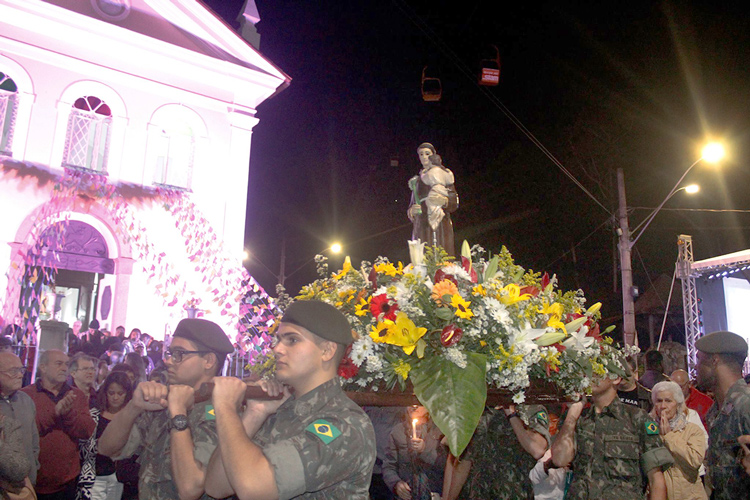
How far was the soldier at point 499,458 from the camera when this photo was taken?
11.9ft

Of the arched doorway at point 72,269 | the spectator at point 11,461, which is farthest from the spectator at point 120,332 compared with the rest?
the spectator at point 11,461

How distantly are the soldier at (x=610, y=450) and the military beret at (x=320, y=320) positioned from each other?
6.96ft

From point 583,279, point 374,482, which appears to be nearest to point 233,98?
point 374,482

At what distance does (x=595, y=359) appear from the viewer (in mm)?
2947

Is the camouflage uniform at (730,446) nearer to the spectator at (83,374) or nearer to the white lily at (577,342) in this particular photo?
the white lily at (577,342)

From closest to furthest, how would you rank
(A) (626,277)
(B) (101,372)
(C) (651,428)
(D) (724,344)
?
(C) (651,428)
(D) (724,344)
(B) (101,372)
(A) (626,277)

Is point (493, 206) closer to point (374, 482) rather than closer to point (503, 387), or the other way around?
point (374, 482)

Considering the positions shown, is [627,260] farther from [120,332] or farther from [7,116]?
[7,116]

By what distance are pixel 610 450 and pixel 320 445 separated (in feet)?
8.18

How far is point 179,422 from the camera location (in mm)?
2352

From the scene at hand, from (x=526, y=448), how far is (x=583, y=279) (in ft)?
72.3

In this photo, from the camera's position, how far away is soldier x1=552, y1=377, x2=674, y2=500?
3.72 metres

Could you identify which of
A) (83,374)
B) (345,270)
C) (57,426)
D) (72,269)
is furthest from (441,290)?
(72,269)

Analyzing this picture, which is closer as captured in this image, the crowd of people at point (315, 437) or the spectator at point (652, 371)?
the crowd of people at point (315, 437)
